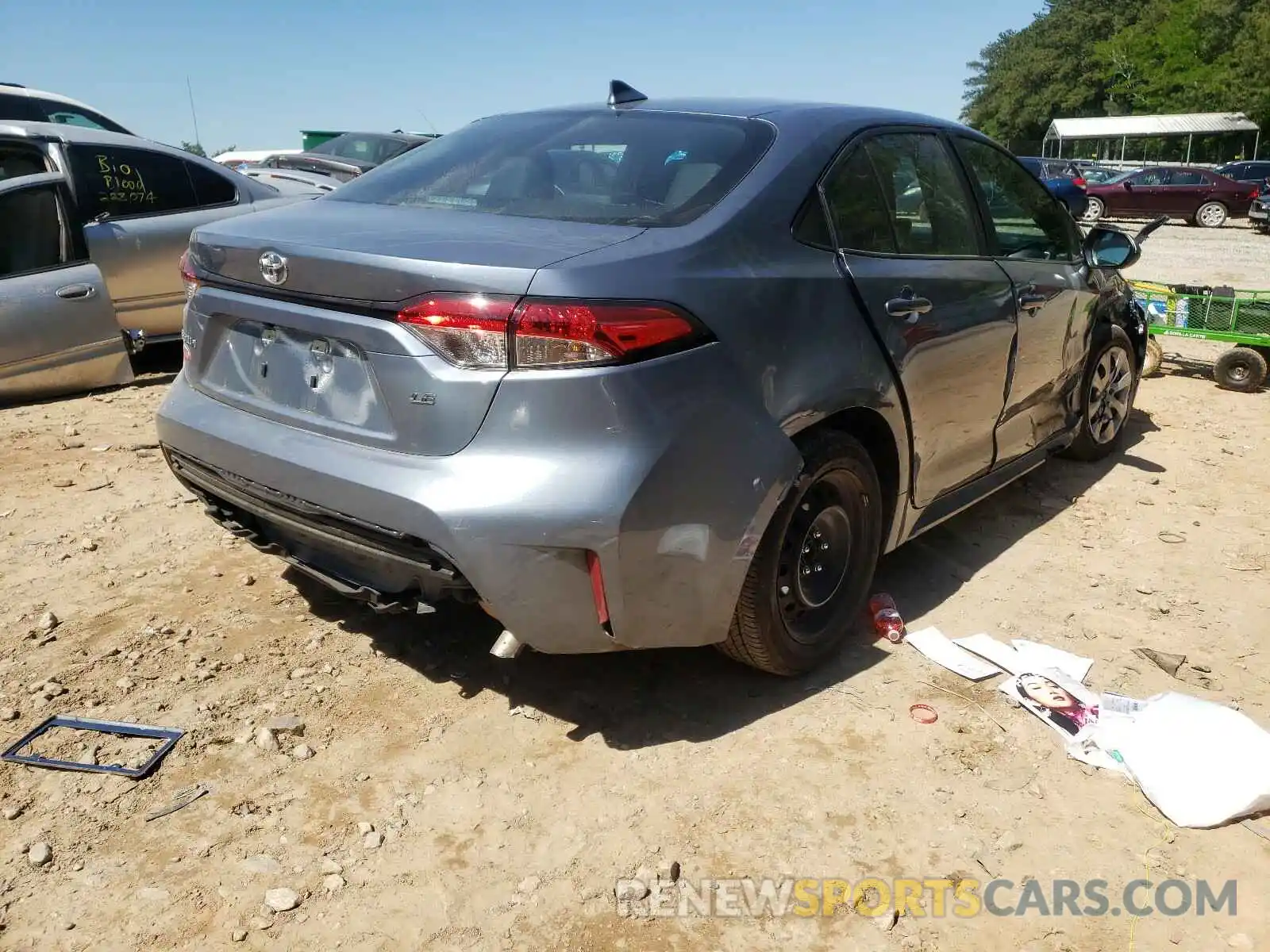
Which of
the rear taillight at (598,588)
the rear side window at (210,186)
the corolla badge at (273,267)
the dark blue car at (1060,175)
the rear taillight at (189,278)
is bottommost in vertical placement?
the rear taillight at (598,588)

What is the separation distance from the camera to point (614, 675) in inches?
123

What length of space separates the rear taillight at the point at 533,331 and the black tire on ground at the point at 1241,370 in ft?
20.5

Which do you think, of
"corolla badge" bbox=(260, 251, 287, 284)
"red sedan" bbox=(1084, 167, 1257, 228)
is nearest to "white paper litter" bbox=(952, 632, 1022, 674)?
"corolla badge" bbox=(260, 251, 287, 284)

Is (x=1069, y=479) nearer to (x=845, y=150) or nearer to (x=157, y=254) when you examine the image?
(x=845, y=150)

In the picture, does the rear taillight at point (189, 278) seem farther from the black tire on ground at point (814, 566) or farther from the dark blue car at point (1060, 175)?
the dark blue car at point (1060, 175)

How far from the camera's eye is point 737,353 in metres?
2.51

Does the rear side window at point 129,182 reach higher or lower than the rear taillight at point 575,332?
higher

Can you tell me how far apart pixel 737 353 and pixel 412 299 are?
2.64 ft

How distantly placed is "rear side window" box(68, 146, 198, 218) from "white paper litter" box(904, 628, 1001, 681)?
5494mm

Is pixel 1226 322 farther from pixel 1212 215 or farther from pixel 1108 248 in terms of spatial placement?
pixel 1212 215

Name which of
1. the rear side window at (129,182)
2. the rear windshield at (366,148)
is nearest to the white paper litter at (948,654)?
the rear side window at (129,182)

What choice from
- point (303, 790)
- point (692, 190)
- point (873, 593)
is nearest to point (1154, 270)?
point (873, 593)

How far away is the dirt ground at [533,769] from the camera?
86.0 inches

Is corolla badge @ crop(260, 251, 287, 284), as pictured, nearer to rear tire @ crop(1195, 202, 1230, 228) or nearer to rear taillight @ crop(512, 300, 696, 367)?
rear taillight @ crop(512, 300, 696, 367)
